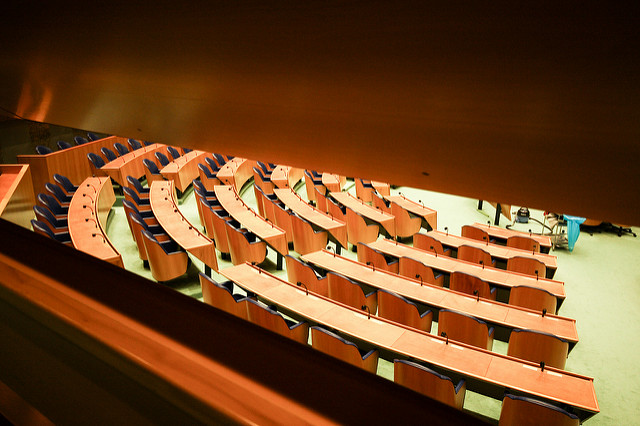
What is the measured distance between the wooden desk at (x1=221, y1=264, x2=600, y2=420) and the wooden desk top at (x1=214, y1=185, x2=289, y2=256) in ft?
2.77

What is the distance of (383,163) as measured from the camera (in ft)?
1.46

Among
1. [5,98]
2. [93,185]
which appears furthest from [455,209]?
[5,98]

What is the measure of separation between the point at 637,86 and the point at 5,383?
0.93 metres

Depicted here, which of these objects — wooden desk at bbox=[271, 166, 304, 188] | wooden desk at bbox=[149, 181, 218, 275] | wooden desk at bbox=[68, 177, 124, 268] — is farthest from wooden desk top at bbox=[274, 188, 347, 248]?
wooden desk at bbox=[68, 177, 124, 268]

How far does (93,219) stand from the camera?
145 inches

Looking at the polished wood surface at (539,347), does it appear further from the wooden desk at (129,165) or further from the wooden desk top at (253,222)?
the wooden desk at (129,165)

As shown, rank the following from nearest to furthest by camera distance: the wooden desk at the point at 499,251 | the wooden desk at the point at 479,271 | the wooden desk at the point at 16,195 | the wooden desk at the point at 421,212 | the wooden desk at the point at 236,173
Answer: the wooden desk at the point at 479,271 → the wooden desk at the point at 499,251 → the wooden desk at the point at 16,195 → the wooden desk at the point at 421,212 → the wooden desk at the point at 236,173

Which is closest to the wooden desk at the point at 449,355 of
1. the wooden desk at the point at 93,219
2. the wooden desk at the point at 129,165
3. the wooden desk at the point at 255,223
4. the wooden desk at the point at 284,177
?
the wooden desk at the point at 255,223

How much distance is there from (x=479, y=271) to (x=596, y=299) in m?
1.25

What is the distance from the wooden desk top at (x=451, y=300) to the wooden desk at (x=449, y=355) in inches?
16.3

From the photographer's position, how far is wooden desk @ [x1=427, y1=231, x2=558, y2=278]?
3.66m

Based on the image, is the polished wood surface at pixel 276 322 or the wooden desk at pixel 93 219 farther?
the wooden desk at pixel 93 219

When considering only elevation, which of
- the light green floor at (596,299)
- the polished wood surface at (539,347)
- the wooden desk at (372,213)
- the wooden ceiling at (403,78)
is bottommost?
the light green floor at (596,299)

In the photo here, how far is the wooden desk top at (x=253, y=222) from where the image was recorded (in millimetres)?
3744
